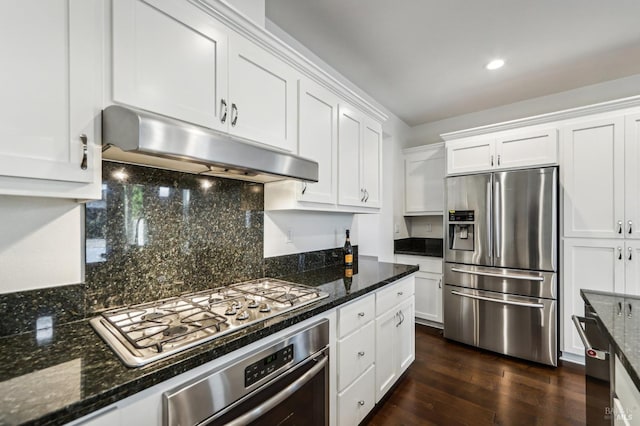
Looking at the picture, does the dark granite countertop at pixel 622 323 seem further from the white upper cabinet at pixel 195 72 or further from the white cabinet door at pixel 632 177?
the white upper cabinet at pixel 195 72

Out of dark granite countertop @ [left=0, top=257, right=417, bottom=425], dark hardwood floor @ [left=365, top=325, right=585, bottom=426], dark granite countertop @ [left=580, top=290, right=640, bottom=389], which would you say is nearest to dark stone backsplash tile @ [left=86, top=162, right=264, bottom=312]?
dark granite countertop @ [left=0, top=257, right=417, bottom=425]

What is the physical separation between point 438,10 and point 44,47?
2082mm

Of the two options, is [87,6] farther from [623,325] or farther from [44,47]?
[623,325]

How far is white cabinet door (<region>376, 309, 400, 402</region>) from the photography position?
1.87m

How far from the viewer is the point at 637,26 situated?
2.00 metres

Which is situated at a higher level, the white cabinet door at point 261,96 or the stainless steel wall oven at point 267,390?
the white cabinet door at point 261,96

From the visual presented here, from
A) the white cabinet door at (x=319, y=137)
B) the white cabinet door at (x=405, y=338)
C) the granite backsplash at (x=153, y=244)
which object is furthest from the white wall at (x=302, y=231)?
the white cabinet door at (x=405, y=338)

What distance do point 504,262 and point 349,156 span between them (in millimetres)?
1849

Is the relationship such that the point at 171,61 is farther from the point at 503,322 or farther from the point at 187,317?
the point at 503,322

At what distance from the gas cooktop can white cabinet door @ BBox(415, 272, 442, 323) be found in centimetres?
217

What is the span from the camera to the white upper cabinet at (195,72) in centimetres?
102

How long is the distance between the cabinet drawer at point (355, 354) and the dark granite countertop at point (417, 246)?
182 cm

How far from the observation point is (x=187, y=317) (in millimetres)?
1118

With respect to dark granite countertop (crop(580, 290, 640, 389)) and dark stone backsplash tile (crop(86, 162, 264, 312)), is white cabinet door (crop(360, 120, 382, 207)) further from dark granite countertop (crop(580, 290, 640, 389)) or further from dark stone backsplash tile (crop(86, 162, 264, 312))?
dark granite countertop (crop(580, 290, 640, 389))
